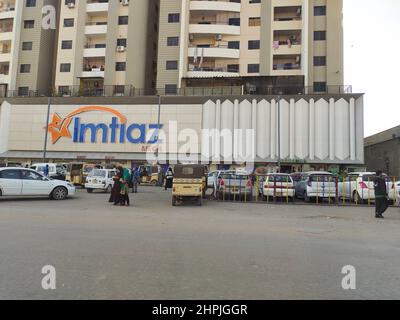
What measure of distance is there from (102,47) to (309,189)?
3782 centimetres

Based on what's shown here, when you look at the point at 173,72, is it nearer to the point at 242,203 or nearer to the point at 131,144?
the point at 131,144

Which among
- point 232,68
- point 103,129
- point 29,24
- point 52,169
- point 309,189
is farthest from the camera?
point 29,24

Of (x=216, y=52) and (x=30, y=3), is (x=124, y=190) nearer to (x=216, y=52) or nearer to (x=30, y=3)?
(x=216, y=52)

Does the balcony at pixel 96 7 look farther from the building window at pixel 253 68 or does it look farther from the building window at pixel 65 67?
the building window at pixel 253 68

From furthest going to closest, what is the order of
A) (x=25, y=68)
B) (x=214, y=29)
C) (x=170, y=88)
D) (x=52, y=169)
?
(x=25, y=68) < (x=170, y=88) < (x=214, y=29) < (x=52, y=169)

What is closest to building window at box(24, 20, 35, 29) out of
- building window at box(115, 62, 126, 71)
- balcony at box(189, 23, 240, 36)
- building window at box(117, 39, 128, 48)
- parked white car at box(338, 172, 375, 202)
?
building window at box(117, 39, 128, 48)

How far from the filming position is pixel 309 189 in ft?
60.1

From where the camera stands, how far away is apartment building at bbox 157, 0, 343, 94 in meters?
41.4

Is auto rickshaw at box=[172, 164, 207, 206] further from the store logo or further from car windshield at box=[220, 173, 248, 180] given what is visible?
the store logo

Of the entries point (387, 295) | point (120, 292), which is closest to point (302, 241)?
point (387, 295)

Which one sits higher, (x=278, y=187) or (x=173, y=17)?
(x=173, y=17)

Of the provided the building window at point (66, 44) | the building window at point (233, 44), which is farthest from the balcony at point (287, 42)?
the building window at point (66, 44)

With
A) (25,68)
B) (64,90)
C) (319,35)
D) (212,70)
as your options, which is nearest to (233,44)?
(212,70)

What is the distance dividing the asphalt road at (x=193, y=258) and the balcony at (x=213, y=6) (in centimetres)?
3806
